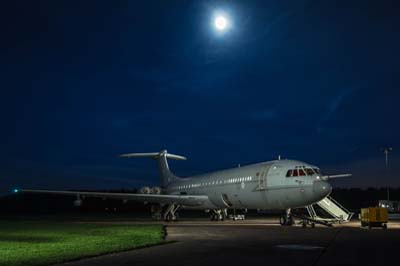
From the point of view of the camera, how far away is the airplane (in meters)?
29.8

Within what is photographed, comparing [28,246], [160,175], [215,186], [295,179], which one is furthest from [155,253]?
[160,175]

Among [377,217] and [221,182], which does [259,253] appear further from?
[221,182]

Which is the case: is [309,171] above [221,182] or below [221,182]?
above

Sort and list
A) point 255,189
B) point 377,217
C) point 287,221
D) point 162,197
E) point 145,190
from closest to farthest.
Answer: point 377,217
point 287,221
point 255,189
point 162,197
point 145,190

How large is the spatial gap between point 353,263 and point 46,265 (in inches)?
328

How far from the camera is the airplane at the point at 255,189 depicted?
97.9 ft

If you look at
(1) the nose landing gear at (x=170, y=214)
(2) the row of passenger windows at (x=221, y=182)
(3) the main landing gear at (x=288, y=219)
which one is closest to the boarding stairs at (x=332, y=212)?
(3) the main landing gear at (x=288, y=219)

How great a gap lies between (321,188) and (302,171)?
204cm

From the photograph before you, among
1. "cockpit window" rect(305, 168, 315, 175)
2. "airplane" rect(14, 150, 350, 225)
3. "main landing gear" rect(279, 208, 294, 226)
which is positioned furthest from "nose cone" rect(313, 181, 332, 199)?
"main landing gear" rect(279, 208, 294, 226)

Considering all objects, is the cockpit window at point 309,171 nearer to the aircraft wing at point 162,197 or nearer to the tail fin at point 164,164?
the aircraft wing at point 162,197

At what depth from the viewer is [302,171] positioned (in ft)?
99.9

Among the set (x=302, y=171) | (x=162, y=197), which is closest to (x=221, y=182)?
(x=162, y=197)

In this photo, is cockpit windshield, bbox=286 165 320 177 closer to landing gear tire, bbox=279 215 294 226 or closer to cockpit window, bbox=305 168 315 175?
cockpit window, bbox=305 168 315 175

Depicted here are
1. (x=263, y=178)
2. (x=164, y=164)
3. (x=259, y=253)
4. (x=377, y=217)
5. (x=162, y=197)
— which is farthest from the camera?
(x=164, y=164)
